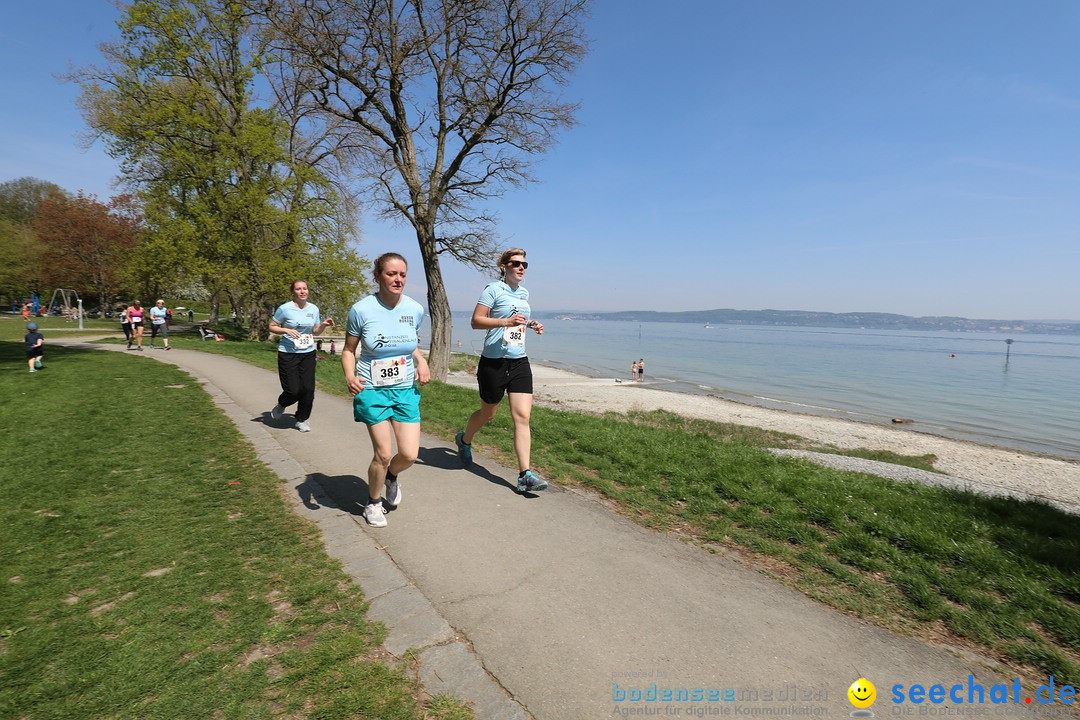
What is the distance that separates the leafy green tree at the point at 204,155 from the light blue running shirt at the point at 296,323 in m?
17.4

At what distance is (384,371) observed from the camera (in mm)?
3861

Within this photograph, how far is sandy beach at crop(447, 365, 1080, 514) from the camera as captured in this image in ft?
37.9

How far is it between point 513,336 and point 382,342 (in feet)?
4.67

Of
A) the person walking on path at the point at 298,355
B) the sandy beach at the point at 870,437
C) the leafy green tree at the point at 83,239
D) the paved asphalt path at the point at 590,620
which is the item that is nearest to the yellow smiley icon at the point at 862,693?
the paved asphalt path at the point at 590,620

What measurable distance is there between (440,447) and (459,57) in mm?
13102

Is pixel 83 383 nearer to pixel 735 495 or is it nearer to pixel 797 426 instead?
pixel 735 495

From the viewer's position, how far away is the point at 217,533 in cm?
373

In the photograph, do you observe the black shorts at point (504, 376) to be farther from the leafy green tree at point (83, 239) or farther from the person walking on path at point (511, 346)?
the leafy green tree at point (83, 239)

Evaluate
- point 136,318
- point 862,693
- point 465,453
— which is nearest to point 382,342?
point 465,453

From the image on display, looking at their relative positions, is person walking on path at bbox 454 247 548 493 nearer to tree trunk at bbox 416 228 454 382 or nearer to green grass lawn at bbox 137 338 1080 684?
green grass lawn at bbox 137 338 1080 684

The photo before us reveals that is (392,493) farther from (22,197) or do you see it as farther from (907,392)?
(22,197)

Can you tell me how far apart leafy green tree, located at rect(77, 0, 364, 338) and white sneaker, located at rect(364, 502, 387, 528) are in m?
21.8

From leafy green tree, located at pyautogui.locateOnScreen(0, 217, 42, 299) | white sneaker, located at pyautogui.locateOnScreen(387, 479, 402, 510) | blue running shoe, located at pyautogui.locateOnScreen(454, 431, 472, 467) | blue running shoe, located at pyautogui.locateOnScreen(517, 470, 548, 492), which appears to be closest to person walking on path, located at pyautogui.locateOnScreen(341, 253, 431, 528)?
white sneaker, located at pyautogui.locateOnScreen(387, 479, 402, 510)

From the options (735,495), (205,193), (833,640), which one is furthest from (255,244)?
(833,640)
